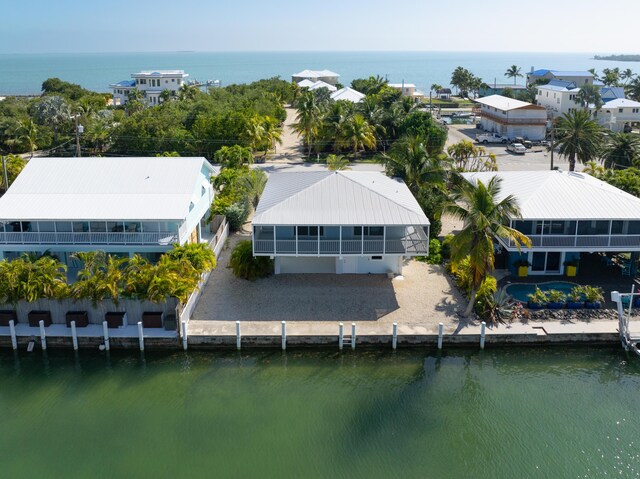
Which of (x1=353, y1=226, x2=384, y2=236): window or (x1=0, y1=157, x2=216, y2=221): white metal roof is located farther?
(x1=0, y1=157, x2=216, y2=221): white metal roof

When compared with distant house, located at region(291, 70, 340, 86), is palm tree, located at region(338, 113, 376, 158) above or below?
below

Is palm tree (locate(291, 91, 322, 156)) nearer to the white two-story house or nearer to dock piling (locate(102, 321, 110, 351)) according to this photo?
the white two-story house

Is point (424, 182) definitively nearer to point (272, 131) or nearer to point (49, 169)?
point (49, 169)

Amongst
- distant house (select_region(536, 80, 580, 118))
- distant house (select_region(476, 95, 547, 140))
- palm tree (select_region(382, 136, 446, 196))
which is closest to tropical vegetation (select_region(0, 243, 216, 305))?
palm tree (select_region(382, 136, 446, 196))

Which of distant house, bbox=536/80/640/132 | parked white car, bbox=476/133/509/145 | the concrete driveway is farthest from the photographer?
distant house, bbox=536/80/640/132

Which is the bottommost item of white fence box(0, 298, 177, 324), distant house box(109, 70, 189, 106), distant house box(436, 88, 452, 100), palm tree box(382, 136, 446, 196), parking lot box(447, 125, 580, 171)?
white fence box(0, 298, 177, 324)

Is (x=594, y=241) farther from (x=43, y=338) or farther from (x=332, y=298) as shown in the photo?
(x=43, y=338)

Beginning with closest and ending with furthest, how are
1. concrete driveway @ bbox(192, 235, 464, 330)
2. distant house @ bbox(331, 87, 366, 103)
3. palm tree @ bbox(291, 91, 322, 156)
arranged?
concrete driveway @ bbox(192, 235, 464, 330) < palm tree @ bbox(291, 91, 322, 156) < distant house @ bbox(331, 87, 366, 103)

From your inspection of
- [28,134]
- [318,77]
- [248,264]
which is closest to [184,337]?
[248,264]
